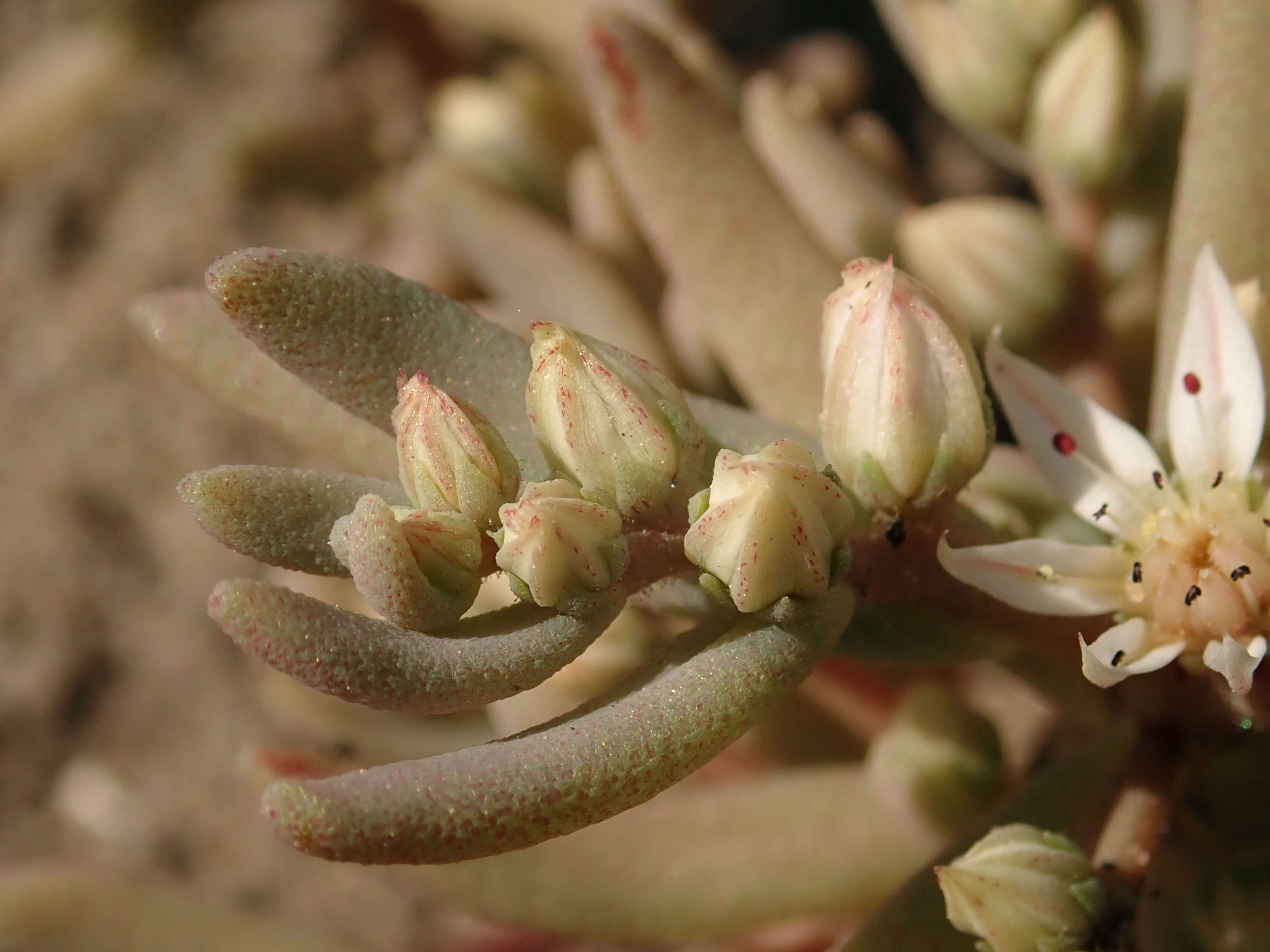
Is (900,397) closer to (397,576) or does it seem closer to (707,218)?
(397,576)

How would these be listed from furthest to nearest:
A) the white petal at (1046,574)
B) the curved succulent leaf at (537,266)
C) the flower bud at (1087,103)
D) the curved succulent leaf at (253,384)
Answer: the curved succulent leaf at (537,266), the flower bud at (1087,103), the curved succulent leaf at (253,384), the white petal at (1046,574)

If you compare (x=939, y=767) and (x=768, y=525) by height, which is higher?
(x=768, y=525)

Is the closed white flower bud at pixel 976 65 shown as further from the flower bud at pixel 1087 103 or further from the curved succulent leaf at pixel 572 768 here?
the curved succulent leaf at pixel 572 768

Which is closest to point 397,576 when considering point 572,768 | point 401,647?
point 401,647

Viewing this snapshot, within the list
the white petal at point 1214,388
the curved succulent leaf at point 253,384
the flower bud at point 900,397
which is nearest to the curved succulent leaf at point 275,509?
the curved succulent leaf at point 253,384

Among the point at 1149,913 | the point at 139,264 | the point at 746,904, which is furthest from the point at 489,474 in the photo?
the point at 139,264

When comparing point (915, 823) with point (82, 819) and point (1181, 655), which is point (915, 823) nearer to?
point (1181, 655)
